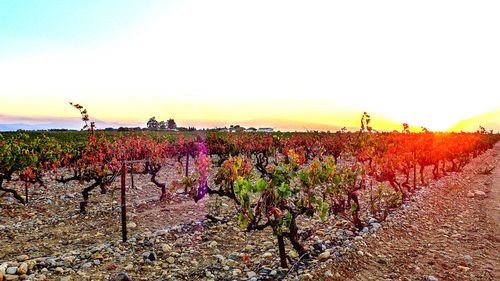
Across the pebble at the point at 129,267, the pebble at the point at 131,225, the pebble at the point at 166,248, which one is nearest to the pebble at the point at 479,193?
the pebble at the point at 166,248

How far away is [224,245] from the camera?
428 inches

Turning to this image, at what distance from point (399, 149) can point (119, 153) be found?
68.3ft

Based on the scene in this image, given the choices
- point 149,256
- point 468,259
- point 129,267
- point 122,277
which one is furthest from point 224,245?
point 468,259

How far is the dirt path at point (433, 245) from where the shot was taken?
864cm

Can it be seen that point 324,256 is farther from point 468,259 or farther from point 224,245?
point 468,259

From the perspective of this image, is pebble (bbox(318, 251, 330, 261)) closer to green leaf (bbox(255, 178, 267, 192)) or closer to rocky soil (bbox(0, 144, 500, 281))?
rocky soil (bbox(0, 144, 500, 281))

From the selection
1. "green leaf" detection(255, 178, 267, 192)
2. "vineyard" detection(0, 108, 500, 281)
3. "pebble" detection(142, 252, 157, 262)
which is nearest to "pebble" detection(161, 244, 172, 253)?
"vineyard" detection(0, 108, 500, 281)

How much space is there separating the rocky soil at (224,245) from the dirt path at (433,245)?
0.09ft

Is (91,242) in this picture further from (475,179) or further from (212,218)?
(475,179)

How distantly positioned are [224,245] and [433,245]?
235 inches

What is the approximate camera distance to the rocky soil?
28.6 feet

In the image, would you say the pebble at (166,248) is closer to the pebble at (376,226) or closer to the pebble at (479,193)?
the pebble at (376,226)

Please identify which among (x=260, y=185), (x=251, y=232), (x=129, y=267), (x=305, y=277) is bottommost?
(x=129, y=267)

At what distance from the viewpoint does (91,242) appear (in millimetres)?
11445
